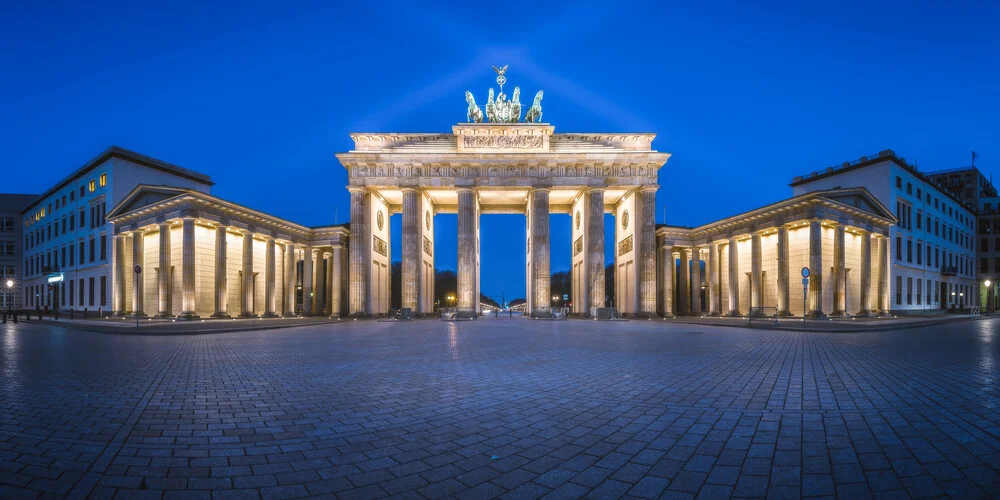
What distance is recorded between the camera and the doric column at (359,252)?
41.5 meters

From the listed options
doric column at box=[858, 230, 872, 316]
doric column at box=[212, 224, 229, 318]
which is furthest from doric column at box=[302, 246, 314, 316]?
doric column at box=[858, 230, 872, 316]

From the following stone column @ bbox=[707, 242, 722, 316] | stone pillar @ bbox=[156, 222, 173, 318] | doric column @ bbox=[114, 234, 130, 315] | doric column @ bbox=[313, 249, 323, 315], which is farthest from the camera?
doric column @ bbox=[313, 249, 323, 315]

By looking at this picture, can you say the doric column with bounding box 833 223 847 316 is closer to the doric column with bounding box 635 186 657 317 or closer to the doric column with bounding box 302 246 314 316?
the doric column with bounding box 635 186 657 317

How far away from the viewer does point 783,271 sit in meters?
34.9

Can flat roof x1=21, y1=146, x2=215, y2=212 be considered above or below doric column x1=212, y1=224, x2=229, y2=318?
above

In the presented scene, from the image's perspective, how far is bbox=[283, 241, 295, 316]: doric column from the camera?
45.0m

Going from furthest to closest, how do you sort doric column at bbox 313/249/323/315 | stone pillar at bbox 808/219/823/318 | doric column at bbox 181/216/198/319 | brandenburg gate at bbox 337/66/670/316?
doric column at bbox 313/249/323/315 → brandenburg gate at bbox 337/66/670/316 → doric column at bbox 181/216/198/319 → stone pillar at bbox 808/219/823/318

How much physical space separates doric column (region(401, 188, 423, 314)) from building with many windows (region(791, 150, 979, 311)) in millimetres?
43020

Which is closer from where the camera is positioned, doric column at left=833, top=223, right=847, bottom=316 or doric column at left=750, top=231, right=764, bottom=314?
doric column at left=833, top=223, right=847, bottom=316

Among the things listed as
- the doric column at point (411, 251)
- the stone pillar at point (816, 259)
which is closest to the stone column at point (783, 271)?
the stone pillar at point (816, 259)

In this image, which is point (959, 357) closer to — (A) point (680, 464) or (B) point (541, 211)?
(A) point (680, 464)

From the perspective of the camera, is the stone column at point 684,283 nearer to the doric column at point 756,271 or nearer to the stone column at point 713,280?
the stone column at point 713,280

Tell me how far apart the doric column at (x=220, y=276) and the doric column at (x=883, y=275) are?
54.1m

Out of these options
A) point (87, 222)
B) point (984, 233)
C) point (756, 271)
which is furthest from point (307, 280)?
point (984, 233)
